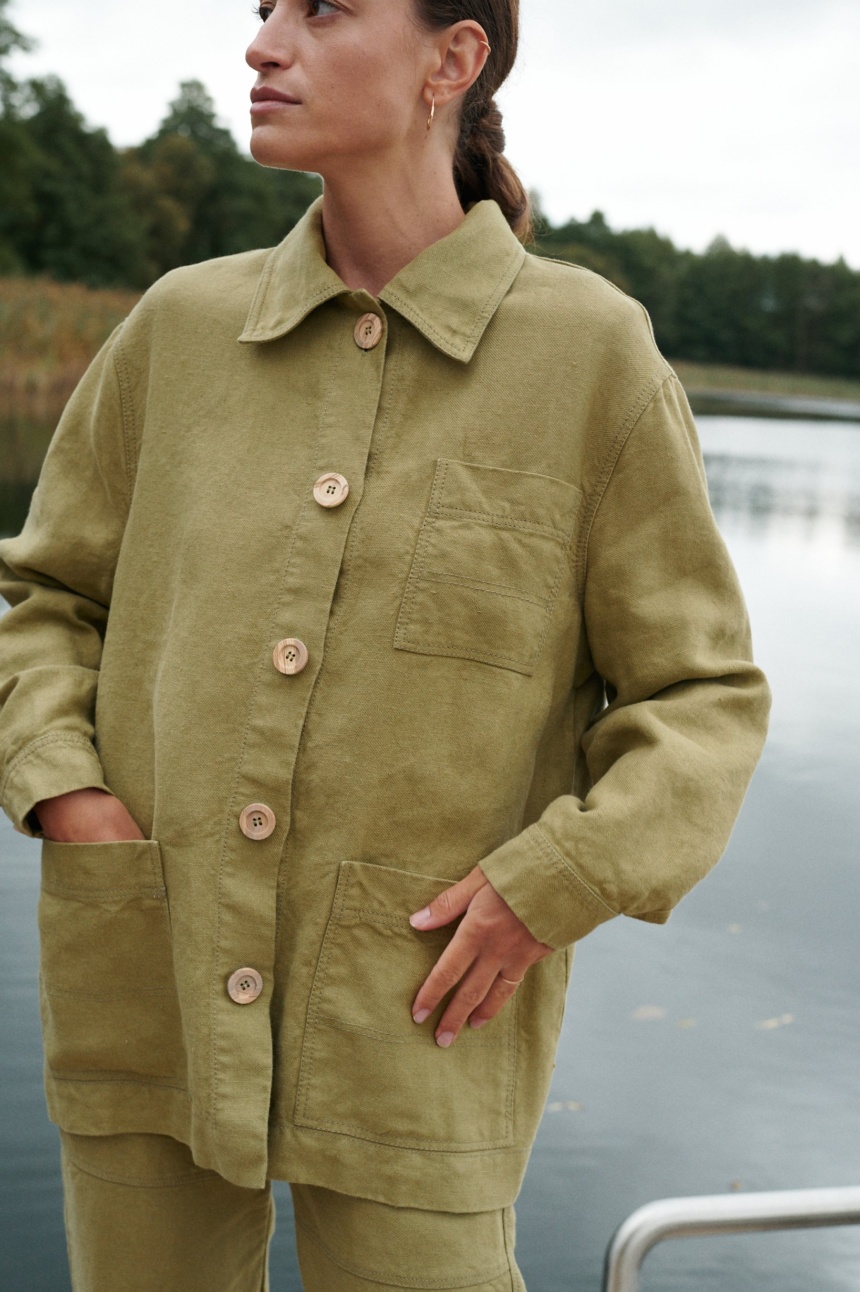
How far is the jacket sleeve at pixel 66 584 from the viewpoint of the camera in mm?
1349

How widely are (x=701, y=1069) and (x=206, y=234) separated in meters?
45.8

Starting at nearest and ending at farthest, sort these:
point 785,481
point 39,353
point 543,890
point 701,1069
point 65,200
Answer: point 543,890 < point 701,1069 < point 39,353 < point 785,481 < point 65,200

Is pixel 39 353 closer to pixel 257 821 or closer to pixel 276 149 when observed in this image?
pixel 276 149

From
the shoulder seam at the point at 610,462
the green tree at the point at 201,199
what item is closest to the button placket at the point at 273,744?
the shoulder seam at the point at 610,462

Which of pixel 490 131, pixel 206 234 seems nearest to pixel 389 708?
pixel 490 131

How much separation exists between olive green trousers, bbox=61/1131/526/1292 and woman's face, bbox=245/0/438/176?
36.8 inches

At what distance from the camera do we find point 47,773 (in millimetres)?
1305

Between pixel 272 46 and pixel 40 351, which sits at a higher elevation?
pixel 272 46

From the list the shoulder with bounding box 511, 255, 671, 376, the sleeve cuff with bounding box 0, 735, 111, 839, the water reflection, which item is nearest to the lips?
the shoulder with bounding box 511, 255, 671, 376

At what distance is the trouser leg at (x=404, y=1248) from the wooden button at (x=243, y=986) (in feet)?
0.67

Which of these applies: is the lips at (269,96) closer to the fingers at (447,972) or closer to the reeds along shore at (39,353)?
the fingers at (447,972)

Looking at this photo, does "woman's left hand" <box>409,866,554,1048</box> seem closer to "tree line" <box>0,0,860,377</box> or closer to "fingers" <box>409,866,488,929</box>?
"fingers" <box>409,866,488,929</box>

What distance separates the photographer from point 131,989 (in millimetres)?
1322

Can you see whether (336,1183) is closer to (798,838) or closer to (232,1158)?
(232,1158)
